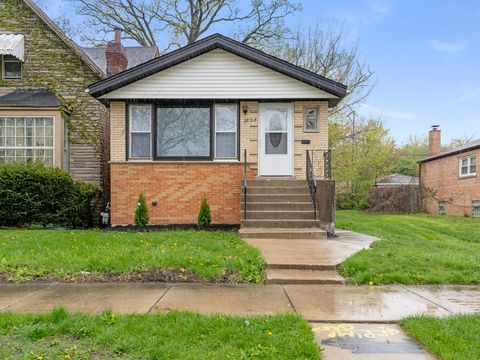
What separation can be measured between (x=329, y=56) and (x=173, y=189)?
15219mm

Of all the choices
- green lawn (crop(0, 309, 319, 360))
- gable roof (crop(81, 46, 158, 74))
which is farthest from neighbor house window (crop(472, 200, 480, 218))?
green lawn (crop(0, 309, 319, 360))

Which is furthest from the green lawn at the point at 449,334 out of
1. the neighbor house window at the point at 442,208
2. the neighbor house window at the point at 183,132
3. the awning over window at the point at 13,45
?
the neighbor house window at the point at 442,208

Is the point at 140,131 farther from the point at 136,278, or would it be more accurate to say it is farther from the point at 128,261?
the point at 136,278

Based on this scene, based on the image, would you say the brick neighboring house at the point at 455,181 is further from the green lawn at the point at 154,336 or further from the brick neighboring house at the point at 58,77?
the green lawn at the point at 154,336

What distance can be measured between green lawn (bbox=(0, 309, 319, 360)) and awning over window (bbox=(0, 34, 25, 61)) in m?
11.7

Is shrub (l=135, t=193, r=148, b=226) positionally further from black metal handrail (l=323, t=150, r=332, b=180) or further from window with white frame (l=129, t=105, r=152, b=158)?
black metal handrail (l=323, t=150, r=332, b=180)

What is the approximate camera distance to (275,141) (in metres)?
12.3

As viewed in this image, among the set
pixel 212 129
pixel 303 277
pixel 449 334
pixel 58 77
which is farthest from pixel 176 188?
pixel 449 334

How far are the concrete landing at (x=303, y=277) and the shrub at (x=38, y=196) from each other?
7587 mm

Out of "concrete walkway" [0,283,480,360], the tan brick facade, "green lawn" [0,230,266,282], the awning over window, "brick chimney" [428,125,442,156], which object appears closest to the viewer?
"concrete walkway" [0,283,480,360]

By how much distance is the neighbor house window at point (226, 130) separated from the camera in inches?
481

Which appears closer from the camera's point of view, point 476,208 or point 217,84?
point 217,84

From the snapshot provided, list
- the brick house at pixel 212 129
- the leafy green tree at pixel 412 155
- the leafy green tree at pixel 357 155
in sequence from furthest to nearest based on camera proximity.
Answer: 1. the leafy green tree at pixel 412 155
2. the leafy green tree at pixel 357 155
3. the brick house at pixel 212 129

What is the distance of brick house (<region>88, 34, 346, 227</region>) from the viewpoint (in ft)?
38.3
